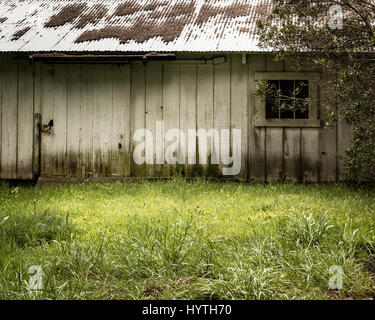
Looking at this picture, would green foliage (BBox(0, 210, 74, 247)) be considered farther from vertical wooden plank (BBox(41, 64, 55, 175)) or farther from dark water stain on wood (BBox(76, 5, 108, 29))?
dark water stain on wood (BBox(76, 5, 108, 29))

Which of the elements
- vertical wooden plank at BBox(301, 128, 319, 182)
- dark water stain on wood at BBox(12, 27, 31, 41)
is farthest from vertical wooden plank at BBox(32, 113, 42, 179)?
vertical wooden plank at BBox(301, 128, 319, 182)

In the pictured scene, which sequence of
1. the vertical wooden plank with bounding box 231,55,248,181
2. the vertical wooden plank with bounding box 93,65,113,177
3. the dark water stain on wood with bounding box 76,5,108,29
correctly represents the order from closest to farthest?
the vertical wooden plank with bounding box 231,55,248,181 < the vertical wooden plank with bounding box 93,65,113,177 < the dark water stain on wood with bounding box 76,5,108,29

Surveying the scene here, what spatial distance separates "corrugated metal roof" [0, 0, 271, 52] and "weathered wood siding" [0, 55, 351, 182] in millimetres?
575

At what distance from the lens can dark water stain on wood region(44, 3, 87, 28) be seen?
Result: 9.30 m

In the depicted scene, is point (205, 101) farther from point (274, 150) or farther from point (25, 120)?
point (25, 120)

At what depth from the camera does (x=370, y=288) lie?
2.93 meters

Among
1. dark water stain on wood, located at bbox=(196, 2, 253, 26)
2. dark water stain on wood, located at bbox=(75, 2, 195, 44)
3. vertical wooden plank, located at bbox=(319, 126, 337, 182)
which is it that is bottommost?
Answer: vertical wooden plank, located at bbox=(319, 126, 337, 182)

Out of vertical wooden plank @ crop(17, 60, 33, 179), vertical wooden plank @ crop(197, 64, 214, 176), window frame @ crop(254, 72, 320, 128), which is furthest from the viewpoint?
vertical wooden plank @ crop(17, 60, 33, 179)

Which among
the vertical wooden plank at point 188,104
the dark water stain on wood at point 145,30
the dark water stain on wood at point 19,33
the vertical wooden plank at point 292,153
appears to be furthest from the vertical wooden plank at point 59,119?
the vertical wooden plank at point 292,153

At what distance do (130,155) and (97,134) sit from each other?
0.86 metres

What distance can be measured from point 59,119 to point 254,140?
4.22m

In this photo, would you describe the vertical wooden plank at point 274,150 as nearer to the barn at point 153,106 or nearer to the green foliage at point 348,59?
the barn at point 153,106
